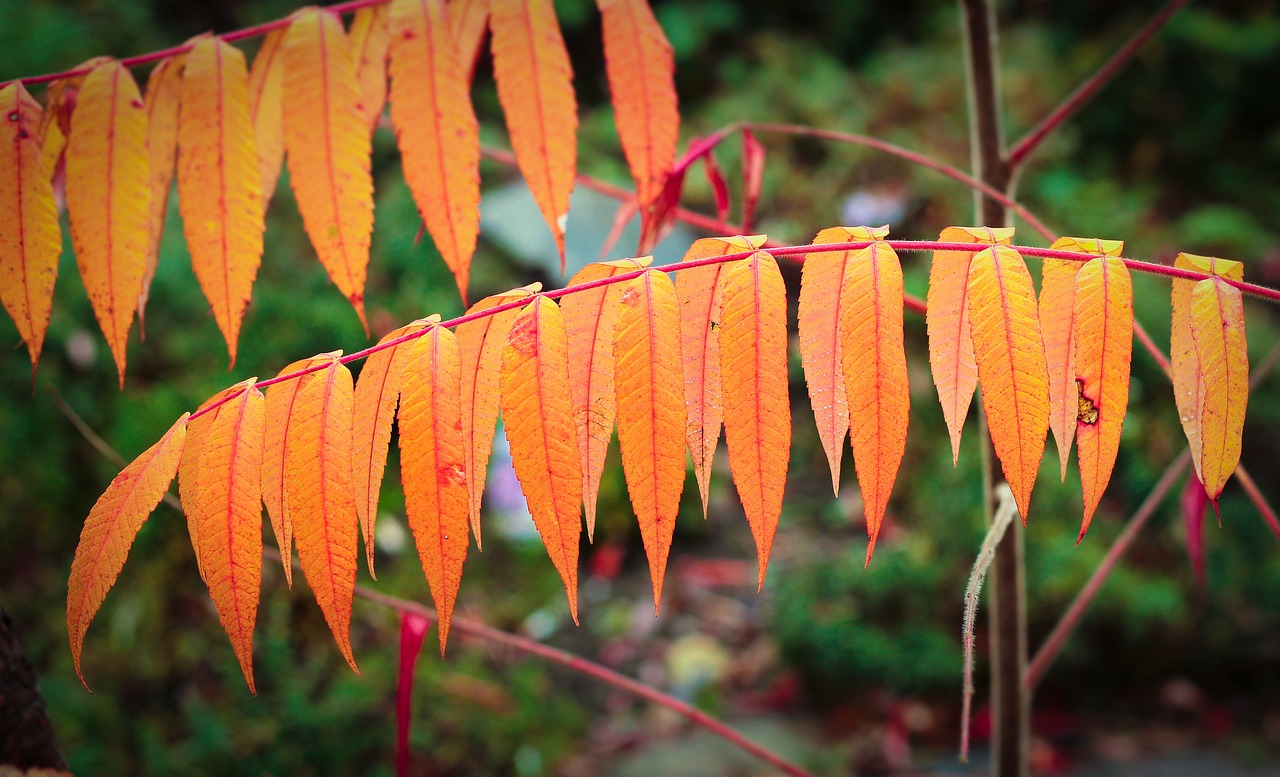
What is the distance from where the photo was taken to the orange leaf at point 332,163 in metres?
0.77

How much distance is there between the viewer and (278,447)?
70 cm

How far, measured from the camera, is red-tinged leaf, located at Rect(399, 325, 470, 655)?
65 centimetres

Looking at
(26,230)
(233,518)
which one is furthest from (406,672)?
(26,230)

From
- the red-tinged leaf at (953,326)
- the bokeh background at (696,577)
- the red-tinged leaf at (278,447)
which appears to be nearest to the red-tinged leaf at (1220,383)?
the red-tinged leaf at (953,326)

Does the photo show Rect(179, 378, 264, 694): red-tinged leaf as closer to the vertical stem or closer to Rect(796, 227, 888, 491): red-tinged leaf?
Rect(796, 227, 888, 491): red-tinged leaf

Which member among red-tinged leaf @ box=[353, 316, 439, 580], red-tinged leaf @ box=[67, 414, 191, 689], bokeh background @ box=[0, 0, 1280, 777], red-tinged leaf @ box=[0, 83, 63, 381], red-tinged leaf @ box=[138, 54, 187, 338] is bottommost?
bokeh background @ box=[0, 0, 1280, 777]

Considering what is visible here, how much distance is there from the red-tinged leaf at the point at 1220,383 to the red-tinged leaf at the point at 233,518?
0.66m

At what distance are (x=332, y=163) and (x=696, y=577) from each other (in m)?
2.88

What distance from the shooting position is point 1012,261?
648mm

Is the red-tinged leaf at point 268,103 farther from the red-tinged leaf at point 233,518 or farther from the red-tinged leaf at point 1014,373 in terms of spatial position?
the red-tinged leaf at point 1014,373

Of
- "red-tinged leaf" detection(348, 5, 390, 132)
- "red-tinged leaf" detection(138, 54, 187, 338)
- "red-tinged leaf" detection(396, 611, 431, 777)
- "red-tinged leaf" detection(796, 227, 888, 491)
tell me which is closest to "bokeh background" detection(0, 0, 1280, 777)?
"red-tinged leaf" detection(396, 611, 431, 777)

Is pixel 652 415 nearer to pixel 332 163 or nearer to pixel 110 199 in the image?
pixel 332 163

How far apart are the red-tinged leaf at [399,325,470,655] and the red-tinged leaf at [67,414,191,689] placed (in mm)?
173

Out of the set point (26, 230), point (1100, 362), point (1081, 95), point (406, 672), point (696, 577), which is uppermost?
point (1081, 95)
